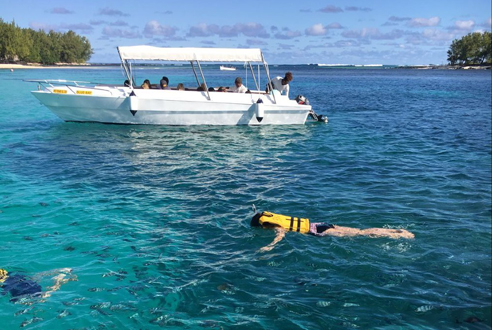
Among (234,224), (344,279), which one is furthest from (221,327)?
(234,224)

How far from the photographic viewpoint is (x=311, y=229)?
8234 millimetres

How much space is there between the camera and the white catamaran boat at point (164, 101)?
62.2ft

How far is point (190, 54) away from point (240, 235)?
44.7 feet

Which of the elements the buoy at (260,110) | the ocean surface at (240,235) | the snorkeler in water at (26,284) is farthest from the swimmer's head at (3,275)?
the buoy at (260,110)

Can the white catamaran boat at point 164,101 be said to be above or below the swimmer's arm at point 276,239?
above

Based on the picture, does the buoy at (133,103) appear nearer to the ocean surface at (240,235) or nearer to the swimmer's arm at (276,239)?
the ocean surface at (240,235)

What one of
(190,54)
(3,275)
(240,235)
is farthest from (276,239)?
(190,54)

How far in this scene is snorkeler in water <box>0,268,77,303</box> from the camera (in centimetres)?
605

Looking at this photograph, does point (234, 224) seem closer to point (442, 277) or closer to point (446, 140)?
point (442, 277)

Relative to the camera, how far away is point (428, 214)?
916 cm

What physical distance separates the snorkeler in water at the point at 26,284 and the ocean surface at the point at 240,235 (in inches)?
4.5

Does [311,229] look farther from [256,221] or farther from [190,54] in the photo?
[190,54]

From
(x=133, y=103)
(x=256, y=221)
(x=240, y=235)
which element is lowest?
(x=240, y=235)

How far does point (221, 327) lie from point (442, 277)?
12.1 feet
